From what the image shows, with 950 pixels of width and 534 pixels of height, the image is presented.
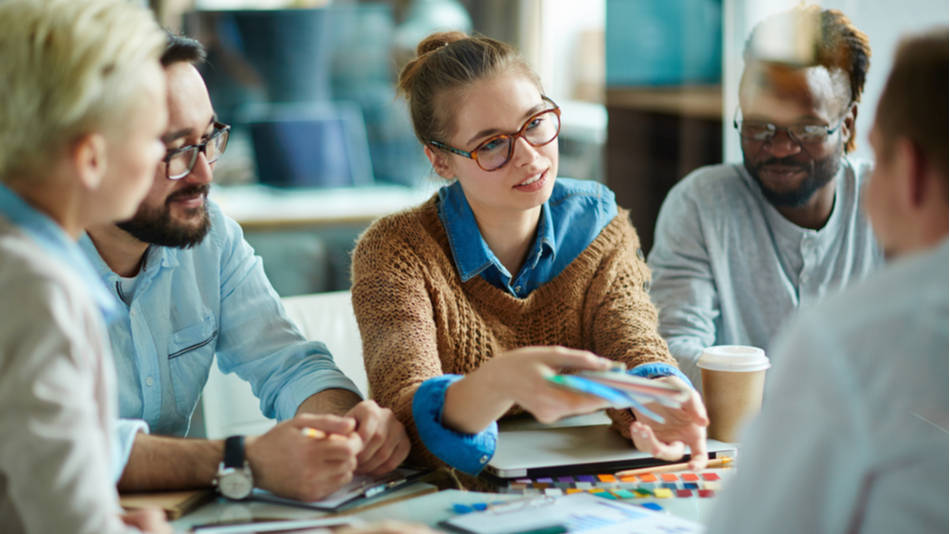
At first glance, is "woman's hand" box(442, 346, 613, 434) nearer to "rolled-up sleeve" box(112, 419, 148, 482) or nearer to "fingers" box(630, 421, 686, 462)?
"fingers" box(630, 421, 686, 462)

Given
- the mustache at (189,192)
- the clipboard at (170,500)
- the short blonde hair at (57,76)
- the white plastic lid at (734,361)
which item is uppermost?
the short blonde hair at (57,76)

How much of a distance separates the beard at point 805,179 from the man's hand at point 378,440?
Answer: 42.9 inches

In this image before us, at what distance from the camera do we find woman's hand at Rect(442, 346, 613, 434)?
3.69ft

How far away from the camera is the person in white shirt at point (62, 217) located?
0.81 meters

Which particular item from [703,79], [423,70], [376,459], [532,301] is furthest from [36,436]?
[703,79]

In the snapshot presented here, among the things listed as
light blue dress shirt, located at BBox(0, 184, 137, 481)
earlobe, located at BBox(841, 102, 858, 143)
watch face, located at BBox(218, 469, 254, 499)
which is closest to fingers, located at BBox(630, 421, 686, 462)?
watch face, located at BBox(218, 469, 254, 499)

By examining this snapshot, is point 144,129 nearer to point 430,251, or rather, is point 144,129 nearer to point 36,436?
point 36,436

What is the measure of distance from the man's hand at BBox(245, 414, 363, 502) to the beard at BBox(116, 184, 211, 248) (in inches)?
14.7

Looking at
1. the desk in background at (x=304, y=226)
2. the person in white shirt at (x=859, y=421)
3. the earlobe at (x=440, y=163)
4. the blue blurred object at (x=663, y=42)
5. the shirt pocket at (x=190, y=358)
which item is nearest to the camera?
the person in white shirt at (x=859, y=421)

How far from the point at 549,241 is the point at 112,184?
2.95ft

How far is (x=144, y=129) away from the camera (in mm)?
913

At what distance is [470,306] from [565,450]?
0.34 m

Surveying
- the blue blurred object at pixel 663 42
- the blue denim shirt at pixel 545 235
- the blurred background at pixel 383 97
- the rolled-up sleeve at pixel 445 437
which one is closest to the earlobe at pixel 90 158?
the rolled-up sleeve at pixel 445 437

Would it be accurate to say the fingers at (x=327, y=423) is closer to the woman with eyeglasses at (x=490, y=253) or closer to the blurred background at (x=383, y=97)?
the woman with eyeglasses at (x=490, y=253)
